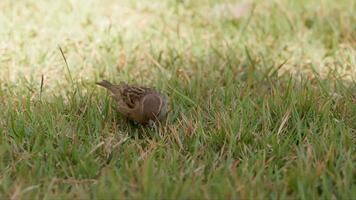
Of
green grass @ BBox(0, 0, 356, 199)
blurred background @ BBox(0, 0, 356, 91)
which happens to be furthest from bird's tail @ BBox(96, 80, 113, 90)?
blurred background @ BBox(0, 0, 356, 91)

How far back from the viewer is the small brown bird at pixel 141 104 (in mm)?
4621

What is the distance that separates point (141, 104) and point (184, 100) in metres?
0.55

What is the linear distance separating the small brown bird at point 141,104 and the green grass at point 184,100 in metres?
0.08

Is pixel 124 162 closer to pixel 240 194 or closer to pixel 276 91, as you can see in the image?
pixel 240 194

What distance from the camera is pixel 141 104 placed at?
4664 millimetres

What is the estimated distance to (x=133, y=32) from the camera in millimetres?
6723

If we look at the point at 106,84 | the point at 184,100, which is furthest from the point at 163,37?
the point at 184,100

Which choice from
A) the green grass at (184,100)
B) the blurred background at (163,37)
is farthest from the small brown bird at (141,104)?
the blurred background at (163,37)

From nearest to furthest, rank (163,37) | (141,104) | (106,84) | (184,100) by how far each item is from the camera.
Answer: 1. (141,104)
2. (184,100)
3. (106,84)
4. (163,37)

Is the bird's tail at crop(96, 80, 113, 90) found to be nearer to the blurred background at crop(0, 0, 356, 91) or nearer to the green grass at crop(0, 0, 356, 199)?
the green grass at crop(0, 0, 356, 199)

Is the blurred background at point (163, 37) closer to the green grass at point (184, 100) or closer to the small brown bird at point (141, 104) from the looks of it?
the green grass at point (184, 100)

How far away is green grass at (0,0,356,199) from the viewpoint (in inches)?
152

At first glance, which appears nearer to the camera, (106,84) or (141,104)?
(141,104)

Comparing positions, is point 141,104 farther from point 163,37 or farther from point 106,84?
point 163,37
